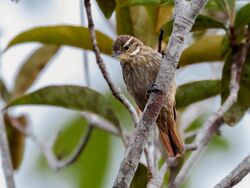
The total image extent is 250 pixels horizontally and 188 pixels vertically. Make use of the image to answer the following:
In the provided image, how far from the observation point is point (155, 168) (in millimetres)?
3414

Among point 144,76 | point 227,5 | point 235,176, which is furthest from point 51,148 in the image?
point 235,176

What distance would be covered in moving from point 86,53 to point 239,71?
844 millimetres

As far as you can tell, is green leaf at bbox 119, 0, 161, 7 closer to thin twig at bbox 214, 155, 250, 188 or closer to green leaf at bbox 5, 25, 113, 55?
green leaf at bbox 5, 25, 113, 55

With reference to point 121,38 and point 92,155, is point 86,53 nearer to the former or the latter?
point 121,38

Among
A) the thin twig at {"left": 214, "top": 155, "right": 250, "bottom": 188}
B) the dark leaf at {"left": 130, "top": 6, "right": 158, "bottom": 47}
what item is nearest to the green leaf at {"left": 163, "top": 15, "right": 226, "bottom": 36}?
the dark leaf at {"left": 130, "top": 6, "right": 158, "bottom": 47}

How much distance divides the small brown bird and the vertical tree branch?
40.1 inches

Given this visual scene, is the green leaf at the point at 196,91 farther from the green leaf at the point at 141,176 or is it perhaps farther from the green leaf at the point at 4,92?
the green leaf at the point at 4,92

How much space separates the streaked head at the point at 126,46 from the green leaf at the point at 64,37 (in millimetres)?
155

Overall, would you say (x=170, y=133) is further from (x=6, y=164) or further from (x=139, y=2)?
(x=6, y=164)

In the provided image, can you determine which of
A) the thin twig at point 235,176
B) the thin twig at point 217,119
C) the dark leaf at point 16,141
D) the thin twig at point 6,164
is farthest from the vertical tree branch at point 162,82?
the dark leaf at point 16,141

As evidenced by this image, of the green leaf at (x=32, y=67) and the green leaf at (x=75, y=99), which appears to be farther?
the green leaf at (x=32, y=67)

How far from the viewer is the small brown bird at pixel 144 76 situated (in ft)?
13.2

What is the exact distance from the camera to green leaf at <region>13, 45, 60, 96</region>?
496cm

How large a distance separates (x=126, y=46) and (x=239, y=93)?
631 millimetres
